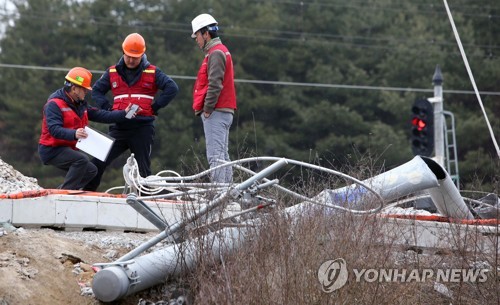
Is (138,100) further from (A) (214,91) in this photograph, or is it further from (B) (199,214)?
(B) (199,214)

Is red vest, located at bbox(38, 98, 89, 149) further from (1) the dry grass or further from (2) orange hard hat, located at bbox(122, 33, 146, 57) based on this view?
(1) the dry grass

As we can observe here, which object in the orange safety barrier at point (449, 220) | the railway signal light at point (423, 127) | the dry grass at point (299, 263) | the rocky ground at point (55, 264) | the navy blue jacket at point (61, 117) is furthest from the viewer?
the railway signal light at point (423, 127)

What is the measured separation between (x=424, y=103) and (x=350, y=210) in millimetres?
12746

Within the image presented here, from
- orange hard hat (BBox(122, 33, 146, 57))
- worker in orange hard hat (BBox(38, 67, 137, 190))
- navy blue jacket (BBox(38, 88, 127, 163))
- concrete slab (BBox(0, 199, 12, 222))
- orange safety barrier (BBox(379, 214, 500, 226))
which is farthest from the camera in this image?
orange hard hat (BBox(122, 33, 146, 57))

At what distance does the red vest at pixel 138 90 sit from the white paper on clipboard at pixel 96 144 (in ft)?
2.04

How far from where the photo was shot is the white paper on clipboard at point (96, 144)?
11.6 metres

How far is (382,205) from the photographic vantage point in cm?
1012

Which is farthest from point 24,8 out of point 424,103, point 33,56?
point 424,103

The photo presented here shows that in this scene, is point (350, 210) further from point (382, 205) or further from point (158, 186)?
point (158, 186)

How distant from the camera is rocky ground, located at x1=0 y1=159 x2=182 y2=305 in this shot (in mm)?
9117

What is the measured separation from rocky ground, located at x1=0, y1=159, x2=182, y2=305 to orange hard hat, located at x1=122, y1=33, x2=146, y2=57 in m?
2.29

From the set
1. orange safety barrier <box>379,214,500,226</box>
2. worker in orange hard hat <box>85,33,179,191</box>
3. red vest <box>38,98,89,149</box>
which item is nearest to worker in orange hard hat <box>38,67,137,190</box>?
red vest <box>38,98,89,149</box>

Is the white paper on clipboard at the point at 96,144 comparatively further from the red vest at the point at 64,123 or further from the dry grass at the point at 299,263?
the dry grass at the point at 299,263

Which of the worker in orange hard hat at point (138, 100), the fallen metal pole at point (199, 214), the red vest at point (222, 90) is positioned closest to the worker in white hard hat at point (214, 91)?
the red vest at point (222, 90)
